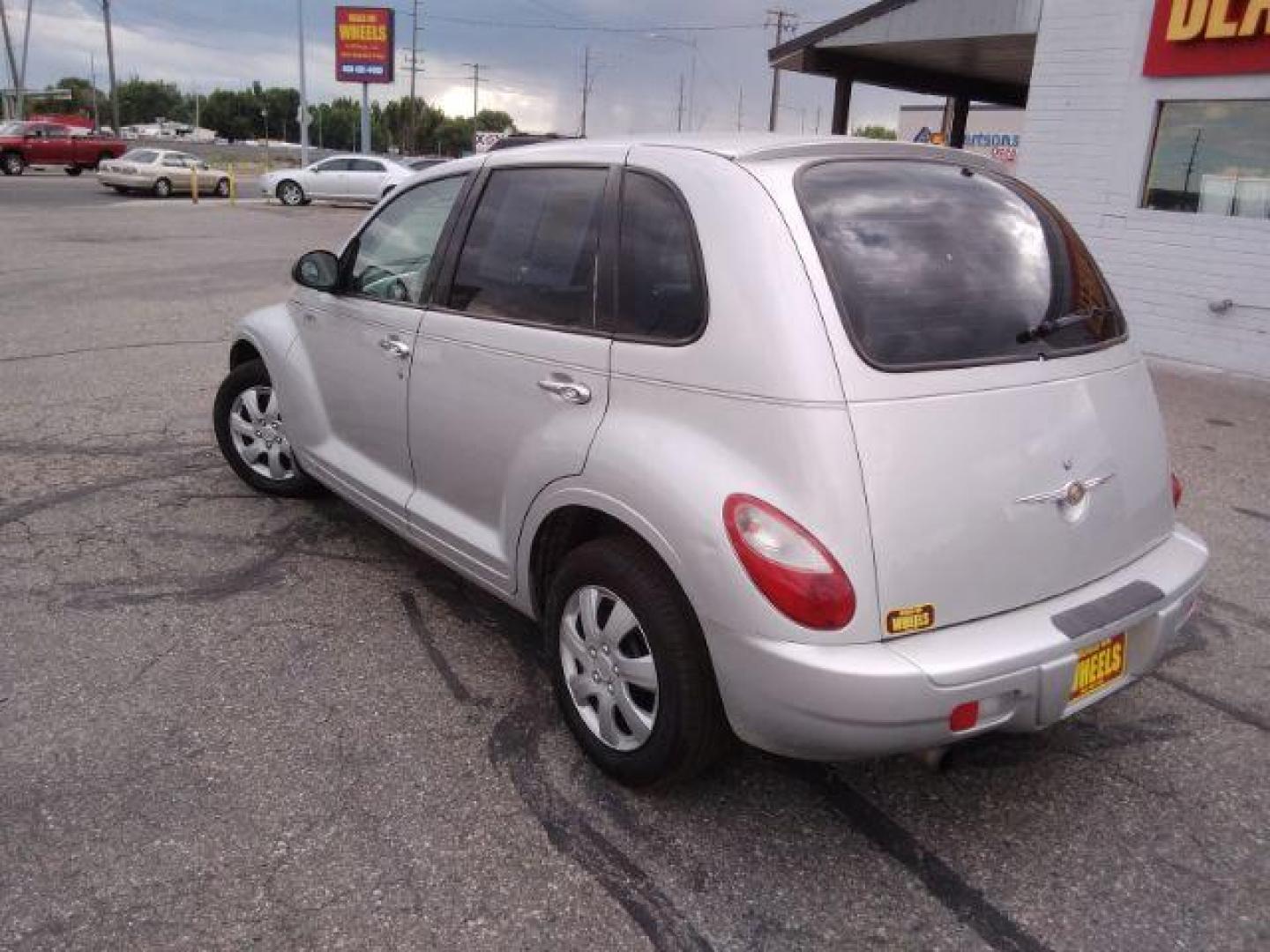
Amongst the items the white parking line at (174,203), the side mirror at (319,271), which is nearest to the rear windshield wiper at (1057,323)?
the side mirror at (319,271)

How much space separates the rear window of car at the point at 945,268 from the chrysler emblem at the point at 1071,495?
367mm

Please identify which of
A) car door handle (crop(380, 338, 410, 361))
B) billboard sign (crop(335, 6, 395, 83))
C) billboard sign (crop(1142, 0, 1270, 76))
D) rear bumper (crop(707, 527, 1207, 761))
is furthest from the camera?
billboard sign (crop(335, 6, 395, 83))

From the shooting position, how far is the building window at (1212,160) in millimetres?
→ 9320

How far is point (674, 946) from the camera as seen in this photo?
230cm

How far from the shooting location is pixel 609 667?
282cm

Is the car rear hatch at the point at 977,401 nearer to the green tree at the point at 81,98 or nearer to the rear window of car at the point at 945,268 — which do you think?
the rear window of car at the point at 945,268

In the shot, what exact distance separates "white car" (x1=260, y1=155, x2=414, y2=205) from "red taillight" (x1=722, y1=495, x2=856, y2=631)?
29.9 m

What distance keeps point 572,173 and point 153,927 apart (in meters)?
2.35

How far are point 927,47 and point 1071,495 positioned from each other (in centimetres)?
1237

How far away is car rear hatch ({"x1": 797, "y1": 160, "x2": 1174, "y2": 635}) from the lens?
7.86 feet

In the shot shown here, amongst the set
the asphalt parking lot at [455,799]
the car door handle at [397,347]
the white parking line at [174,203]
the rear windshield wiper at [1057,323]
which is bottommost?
the asphalt parking lot at [455,799]

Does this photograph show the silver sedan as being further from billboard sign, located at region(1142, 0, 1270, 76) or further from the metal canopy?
billboard sign, located at region(1142, 0, 1270, 76)

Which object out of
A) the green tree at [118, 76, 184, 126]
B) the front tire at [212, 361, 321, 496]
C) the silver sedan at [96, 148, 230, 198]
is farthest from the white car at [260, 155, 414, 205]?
the green tree at [118, 76, 184, 126]

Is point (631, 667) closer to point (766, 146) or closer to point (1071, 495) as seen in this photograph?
point (1071, 495)
